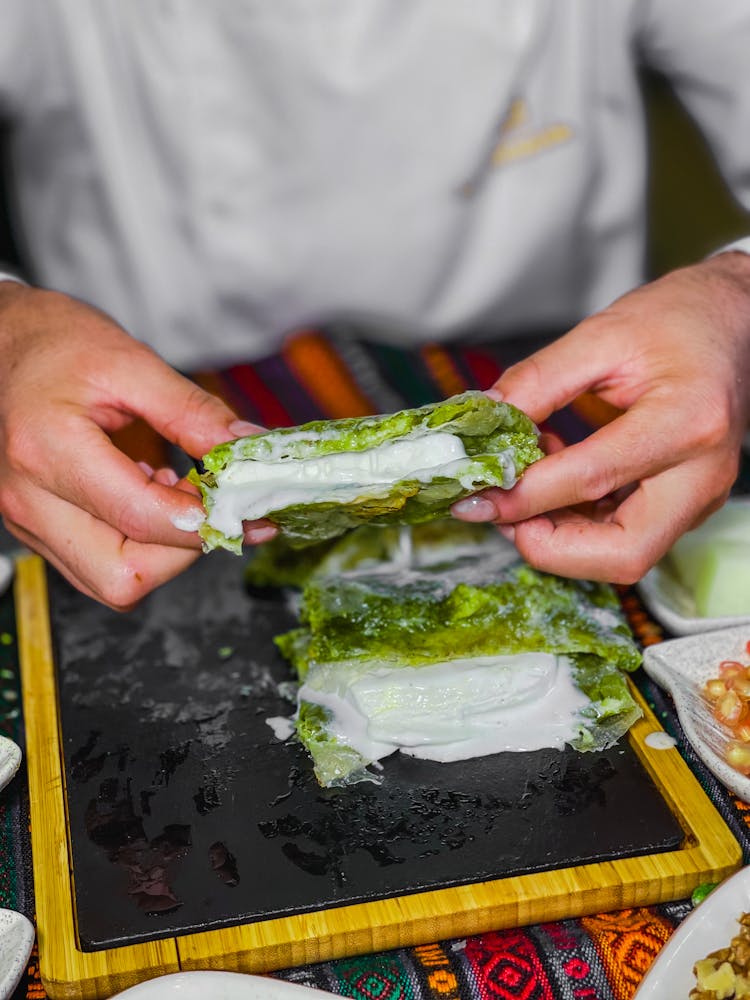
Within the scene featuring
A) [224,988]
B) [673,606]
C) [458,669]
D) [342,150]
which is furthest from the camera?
[342,150]

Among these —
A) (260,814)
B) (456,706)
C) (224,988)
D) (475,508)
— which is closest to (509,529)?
(475,508)

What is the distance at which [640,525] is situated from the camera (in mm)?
1412

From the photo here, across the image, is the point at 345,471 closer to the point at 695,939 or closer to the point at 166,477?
the point at 166,477

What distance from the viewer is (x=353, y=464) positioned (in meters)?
1.24

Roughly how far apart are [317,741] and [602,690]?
0.38 metres

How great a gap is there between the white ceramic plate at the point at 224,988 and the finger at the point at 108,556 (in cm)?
54

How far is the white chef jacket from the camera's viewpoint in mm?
1913

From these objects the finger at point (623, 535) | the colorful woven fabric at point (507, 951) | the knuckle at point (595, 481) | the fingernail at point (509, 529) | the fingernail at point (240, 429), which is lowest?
the colorful woven fabric at point (507, 951)

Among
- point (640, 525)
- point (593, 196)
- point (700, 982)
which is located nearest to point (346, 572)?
point (640, 525)

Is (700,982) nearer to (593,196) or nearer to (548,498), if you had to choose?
(548,498)

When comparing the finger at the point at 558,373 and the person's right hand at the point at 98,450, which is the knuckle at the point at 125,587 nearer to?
the person's right hand at the point at 98,450

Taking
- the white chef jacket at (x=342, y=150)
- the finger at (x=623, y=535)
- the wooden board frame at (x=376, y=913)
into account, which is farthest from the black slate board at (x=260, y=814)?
the white chef jacket at (x=342, y=150)

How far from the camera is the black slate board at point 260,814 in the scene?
120cm

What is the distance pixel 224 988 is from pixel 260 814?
0.28m
